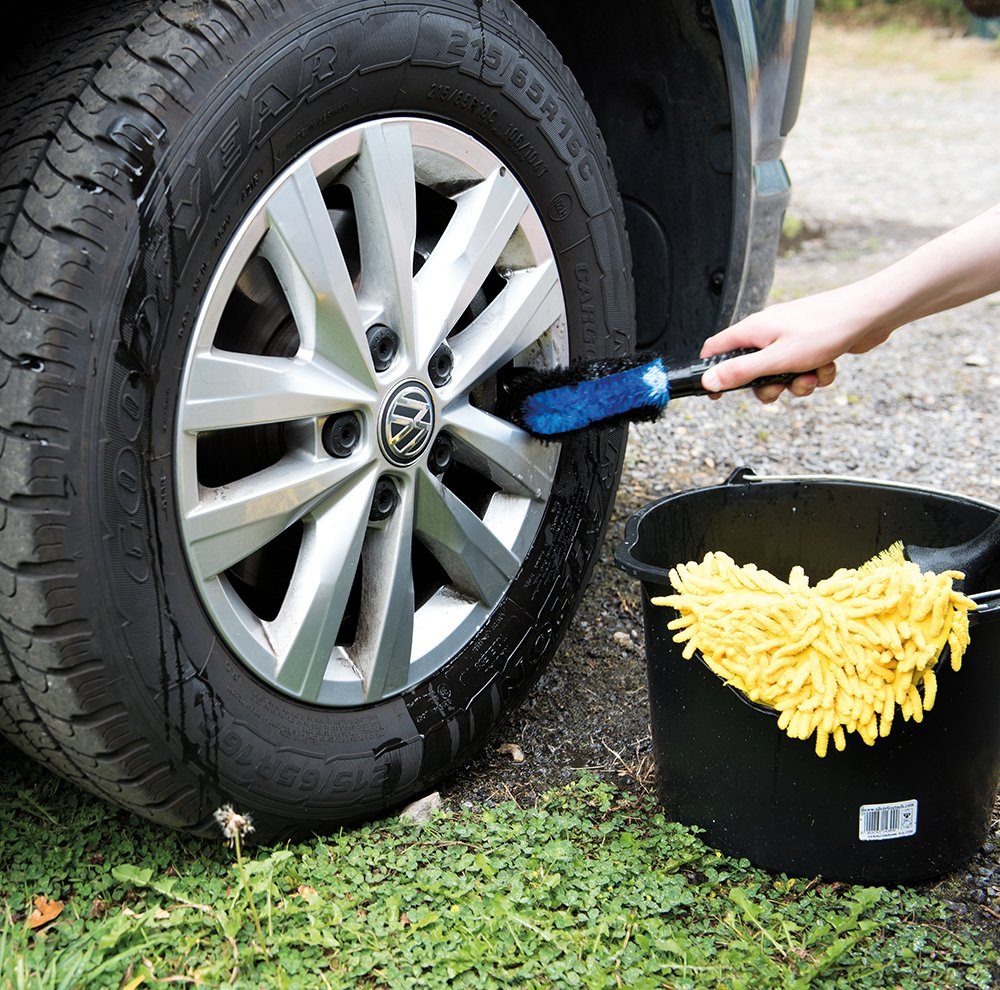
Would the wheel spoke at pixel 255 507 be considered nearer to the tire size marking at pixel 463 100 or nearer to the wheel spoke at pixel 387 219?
the wheel spoke at pixel 387 219

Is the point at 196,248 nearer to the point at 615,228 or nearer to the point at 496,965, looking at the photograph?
the point at 615,228

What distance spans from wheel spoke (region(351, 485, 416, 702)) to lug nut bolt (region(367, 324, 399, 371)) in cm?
19

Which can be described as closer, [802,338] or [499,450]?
[802,338]

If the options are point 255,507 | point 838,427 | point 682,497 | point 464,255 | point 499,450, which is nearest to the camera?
point 255,507

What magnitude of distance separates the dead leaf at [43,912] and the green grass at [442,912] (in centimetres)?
1

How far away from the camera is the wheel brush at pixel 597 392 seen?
73.4 inches

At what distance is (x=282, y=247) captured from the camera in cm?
152

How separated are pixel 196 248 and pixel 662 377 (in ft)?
2.57

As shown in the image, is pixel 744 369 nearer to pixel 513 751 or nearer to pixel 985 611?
pixel 985 611

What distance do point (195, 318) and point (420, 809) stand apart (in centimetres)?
88

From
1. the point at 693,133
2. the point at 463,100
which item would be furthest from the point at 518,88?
the point at 693,133

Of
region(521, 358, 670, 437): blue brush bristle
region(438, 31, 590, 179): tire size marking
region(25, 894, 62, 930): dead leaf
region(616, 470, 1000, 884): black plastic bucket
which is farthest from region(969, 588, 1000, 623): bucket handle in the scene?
region(25, 894, 62, 930): dead leaf

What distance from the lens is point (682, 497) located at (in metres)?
1.99

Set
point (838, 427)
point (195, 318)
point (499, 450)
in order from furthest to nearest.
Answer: point (838, 427) → point (499, 450) → point (195, 318)
